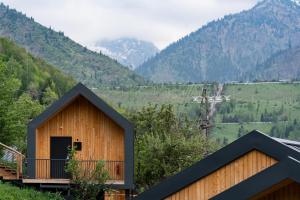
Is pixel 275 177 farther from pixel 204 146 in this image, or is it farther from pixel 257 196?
pixel 204 146

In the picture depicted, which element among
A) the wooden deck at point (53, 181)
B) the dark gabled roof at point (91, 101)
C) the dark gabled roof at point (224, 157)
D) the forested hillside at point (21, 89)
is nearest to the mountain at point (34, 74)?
the forested hillside at point (21, 89)

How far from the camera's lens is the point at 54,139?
31.5 m

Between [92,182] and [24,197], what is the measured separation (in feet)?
10.2

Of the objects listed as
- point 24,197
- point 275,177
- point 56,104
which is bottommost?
point 24,197

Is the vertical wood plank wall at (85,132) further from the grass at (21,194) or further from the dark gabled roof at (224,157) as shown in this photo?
the dark gabled roof at (224,157)

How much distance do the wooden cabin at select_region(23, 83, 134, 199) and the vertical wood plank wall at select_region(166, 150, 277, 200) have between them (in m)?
19.1

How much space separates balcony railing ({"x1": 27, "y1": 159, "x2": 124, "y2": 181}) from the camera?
1207 inches

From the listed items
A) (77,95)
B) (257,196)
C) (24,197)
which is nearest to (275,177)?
(257,196)

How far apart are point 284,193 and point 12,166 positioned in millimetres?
23497

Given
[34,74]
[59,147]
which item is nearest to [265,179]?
[59,147]

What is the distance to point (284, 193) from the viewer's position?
10.5 metres

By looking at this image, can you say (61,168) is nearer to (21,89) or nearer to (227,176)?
(227,176)

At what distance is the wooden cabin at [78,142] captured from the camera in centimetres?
3041

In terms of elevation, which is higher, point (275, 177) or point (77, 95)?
point (77, 95)
